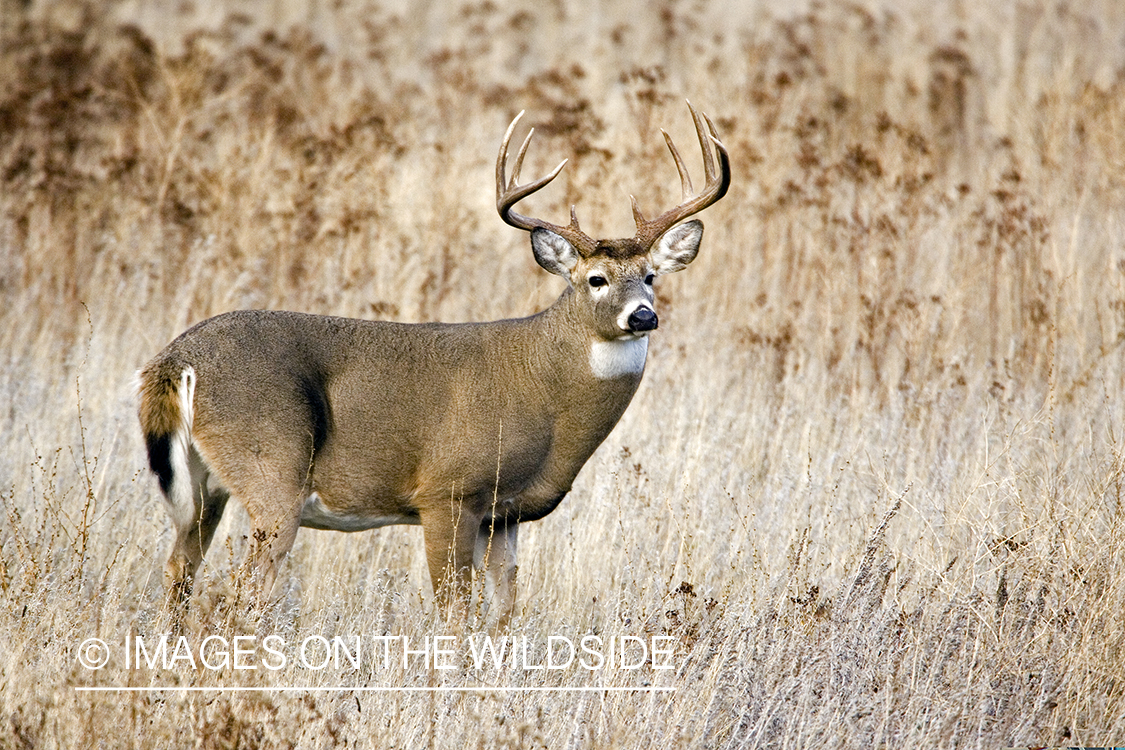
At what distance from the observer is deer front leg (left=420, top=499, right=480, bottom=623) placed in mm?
4840

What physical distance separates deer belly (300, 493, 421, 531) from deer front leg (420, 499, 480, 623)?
151mm

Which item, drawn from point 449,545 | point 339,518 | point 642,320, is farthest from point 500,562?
point 642,320

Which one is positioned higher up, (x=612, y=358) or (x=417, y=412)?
(x=612, y=358)

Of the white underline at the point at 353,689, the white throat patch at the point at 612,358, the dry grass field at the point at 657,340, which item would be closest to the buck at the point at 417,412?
the white throat patch at the point at 612,358

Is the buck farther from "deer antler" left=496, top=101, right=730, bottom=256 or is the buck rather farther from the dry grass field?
the dry grass field

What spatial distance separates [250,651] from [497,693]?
2.67ft

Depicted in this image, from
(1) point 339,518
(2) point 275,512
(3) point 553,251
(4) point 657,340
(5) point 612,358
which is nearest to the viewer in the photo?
(2) point 275,512

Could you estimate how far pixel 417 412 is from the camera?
500 cm

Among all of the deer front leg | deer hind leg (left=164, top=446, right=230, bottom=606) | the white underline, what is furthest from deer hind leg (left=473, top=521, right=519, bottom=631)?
deer hind leg (left=164, top=446, right=230, bottom=606)

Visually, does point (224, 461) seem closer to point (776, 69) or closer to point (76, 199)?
point (76, 199)

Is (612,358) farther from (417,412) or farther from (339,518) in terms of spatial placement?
(339,518)

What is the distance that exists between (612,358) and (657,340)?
260 cm

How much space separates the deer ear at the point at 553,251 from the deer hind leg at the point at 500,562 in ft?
Answer: 3.47

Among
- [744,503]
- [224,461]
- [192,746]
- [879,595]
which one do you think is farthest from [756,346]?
[192,746]
